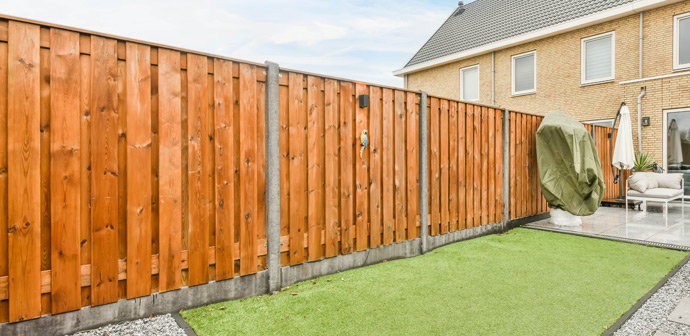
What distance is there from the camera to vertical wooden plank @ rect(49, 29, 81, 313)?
6.92 feet

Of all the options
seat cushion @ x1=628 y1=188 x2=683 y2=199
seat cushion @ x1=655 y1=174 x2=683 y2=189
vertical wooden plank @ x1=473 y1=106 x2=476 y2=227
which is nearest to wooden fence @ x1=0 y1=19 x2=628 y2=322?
vertical wooden plank @ x1=473 y1=106 x2=476 y2=227

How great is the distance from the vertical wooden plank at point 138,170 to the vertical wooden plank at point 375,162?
2.17 meters

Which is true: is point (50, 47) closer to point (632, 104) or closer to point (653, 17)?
point (632, 104)

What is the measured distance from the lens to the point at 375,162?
3.81 metres

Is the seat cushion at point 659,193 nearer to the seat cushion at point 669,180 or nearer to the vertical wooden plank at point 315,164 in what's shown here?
the seat cushion at point 669,180

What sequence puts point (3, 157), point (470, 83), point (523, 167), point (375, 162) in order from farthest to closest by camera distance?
1. point (470, 83)
2. point (523, 167)
3. point (375, 162)
4. point (3, 157)

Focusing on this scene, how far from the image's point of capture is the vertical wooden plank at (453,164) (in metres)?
4.74

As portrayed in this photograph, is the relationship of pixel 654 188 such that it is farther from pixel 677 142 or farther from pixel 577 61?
pixel 577 61

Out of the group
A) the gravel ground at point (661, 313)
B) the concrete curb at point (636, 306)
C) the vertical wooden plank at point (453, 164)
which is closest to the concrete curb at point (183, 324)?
the concrete curb at point (636, 306)

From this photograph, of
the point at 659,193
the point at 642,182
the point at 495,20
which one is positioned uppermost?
the point at 495,20

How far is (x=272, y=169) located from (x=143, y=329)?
148cm

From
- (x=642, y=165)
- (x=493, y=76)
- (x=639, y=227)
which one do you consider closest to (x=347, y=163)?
(x=639, y=227)

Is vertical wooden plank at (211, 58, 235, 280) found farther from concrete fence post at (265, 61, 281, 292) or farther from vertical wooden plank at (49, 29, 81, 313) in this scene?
vertical wooden plank at (49, 29, 81, 313)

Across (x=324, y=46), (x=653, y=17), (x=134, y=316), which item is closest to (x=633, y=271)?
(x=134, y=316)
